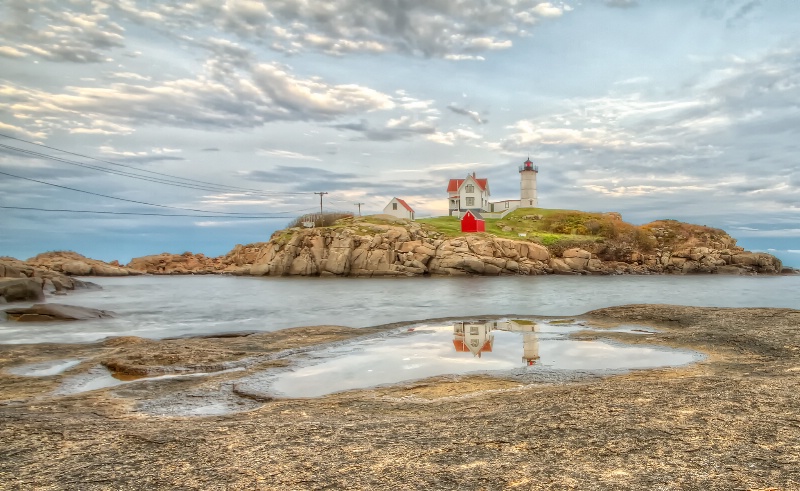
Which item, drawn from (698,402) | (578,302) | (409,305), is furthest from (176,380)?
(578,302)

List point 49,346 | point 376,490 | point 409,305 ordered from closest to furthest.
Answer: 1. point 376,490
2. point 49,346
3. point 409,305

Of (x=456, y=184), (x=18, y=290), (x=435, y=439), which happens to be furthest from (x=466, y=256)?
(x=435, y=439)

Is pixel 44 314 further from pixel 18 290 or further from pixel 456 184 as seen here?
pixel 456 184

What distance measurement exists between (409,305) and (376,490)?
3195 cm

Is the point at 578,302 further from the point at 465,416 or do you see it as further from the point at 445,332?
the point at 465,416

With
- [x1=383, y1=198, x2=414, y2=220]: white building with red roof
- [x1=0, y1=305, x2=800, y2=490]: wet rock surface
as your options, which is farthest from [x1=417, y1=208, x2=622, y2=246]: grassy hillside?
[x1=0, y1=305, x2=800, y2=490]: wet rock surface

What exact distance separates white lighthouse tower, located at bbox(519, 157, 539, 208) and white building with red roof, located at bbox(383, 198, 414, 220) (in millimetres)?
22972

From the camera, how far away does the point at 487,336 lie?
15445 mm

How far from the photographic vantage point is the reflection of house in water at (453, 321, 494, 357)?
43.9ft

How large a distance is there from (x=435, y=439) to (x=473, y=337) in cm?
1050

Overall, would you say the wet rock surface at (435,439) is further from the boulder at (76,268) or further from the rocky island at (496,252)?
the boulder at (76,268)

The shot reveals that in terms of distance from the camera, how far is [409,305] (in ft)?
117

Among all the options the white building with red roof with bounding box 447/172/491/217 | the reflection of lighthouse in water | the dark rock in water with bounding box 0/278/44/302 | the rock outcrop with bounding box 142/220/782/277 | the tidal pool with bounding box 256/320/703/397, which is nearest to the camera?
the tidal pool with bounding box 256/320/703/397

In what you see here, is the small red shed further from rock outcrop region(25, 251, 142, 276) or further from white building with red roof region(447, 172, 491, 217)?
rock outcrop region(25, 251, 142, 276)
